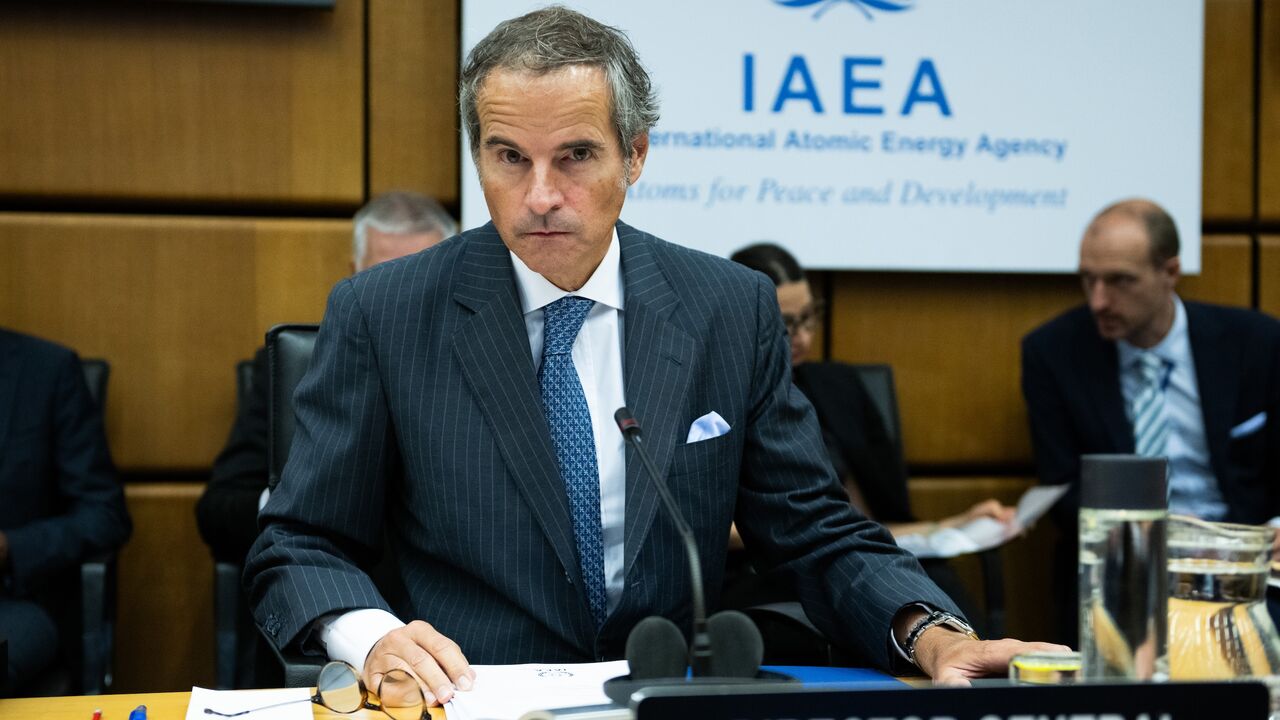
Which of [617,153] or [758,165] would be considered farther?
[758,165]

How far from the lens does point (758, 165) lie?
324 centimetres

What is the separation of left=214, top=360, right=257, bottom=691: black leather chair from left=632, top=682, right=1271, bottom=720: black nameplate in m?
1.90

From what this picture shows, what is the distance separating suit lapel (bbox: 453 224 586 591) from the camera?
4.80 feet

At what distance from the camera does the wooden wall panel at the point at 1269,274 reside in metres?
3.55

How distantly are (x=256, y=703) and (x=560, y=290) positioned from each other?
633mm

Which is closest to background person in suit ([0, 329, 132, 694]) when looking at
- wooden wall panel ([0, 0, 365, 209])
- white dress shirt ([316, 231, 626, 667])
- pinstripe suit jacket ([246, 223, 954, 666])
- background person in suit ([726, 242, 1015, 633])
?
wooden wall panel ([0, 0, 365, 209])

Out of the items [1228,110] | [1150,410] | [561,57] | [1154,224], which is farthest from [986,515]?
[561,57]

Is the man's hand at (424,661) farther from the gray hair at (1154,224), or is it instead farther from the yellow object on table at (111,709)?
the gray hair at (1154,224)

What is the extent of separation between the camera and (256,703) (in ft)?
3.92

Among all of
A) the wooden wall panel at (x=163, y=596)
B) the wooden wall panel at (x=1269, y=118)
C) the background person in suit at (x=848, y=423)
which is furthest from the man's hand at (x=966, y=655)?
the wooden wall panel at (x=1269, y=118)

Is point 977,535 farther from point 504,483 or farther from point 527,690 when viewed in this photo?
point 527,690

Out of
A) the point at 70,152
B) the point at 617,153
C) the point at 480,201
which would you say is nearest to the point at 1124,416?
→ the point at 480,201

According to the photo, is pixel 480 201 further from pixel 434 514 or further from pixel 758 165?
pixel 434 514

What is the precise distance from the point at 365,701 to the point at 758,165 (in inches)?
89.9
